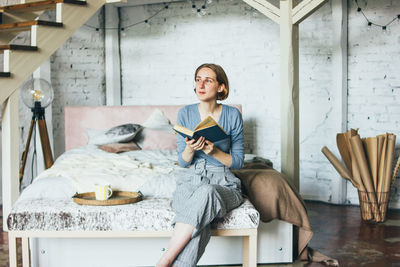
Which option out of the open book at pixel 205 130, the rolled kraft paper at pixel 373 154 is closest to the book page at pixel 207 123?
the open book at pixel 205 130

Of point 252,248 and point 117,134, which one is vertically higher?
point 117,134

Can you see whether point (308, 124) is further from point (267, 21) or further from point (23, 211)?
point (23, 211)

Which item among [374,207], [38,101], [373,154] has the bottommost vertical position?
[374,207]

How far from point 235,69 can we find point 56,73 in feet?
6.78

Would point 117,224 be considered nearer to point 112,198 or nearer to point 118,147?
point 112,198

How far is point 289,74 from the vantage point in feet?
11.5

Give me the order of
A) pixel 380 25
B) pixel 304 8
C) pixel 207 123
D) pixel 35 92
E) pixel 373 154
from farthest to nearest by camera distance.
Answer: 1. pixel 380 25
2. pixel 35 92
3. pixel 373 154
4. pixel 304 8
5. pixel 207 123

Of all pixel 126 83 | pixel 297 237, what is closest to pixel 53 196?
pixel 297 237

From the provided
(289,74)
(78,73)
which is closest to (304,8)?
(289,74)

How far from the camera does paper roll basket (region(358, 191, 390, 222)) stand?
4.19 metres

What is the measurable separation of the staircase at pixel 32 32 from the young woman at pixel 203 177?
172 cm

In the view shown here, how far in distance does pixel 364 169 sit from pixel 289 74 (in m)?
1.31

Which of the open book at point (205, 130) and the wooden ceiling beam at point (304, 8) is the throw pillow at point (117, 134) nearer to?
the wooden ceiling beam at point (304, 8)

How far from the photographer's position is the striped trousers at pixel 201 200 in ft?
7.64
